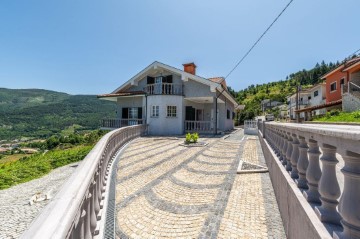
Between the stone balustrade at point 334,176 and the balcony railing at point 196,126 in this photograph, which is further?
the balcony railing at point 196,126

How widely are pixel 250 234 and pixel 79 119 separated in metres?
119

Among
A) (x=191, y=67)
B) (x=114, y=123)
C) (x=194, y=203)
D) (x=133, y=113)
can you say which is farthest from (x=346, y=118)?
(x=114, y=123)

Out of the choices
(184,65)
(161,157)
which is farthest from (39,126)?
(161,157)

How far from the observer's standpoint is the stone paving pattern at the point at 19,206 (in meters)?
5.13

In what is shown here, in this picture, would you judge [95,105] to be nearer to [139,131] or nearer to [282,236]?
[139,131]

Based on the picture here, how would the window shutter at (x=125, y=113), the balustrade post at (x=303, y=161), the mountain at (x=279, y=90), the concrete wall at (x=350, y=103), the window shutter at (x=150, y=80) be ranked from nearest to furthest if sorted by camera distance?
the balustrade post at (x=303, y=161), the concrete wall at (x=350, y=103), the window shutter at (x=150, y=80), the window shutter at (x=125, y=113), the mountain at (x=279, y=90)

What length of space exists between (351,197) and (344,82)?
28.1 metres

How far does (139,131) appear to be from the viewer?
1672 centimetres

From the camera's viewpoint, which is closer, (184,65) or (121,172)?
(121,172)

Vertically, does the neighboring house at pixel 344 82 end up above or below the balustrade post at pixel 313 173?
above

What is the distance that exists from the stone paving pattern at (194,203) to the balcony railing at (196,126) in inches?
506

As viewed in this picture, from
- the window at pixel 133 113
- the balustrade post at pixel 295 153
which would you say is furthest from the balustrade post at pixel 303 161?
the window at pixel 133 113

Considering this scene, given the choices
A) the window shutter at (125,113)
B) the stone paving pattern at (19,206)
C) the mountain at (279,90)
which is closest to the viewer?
the stone paving pattern at (19,206)

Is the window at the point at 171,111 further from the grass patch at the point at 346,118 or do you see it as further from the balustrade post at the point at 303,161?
the balustrade post at the point at 303,161
